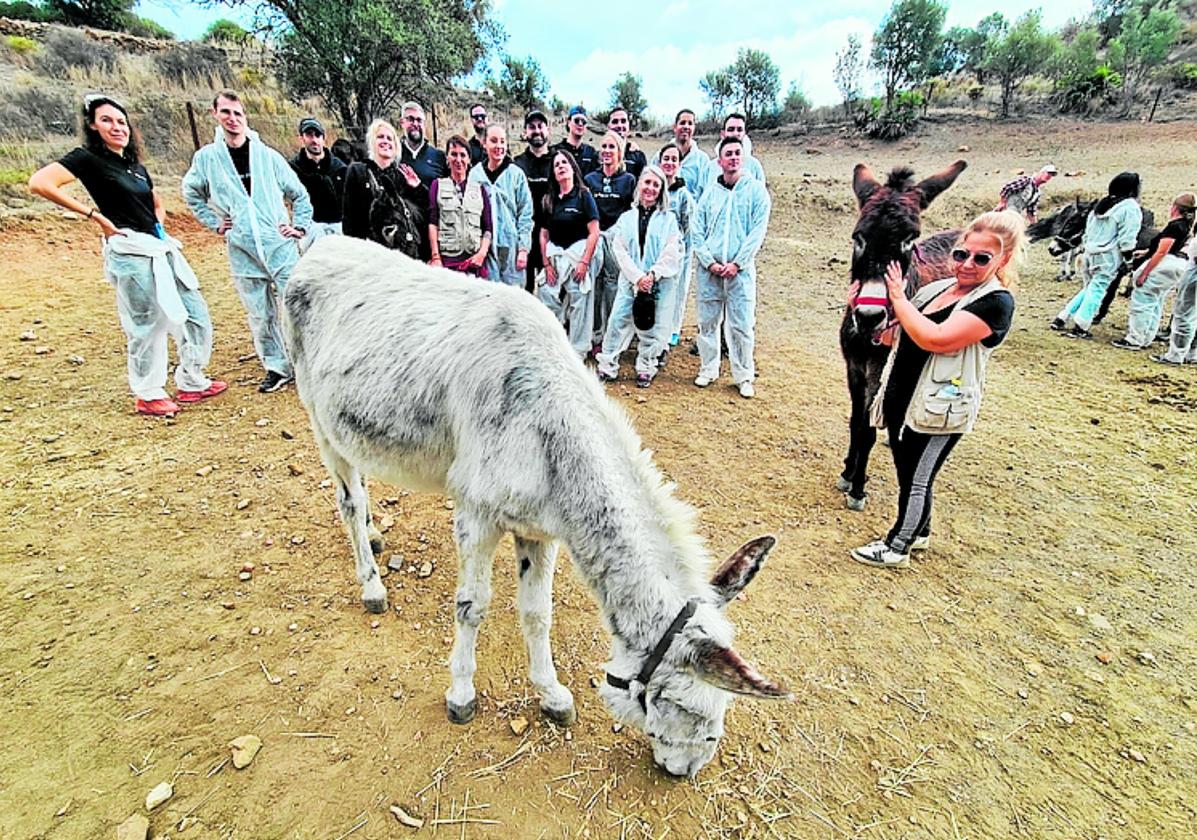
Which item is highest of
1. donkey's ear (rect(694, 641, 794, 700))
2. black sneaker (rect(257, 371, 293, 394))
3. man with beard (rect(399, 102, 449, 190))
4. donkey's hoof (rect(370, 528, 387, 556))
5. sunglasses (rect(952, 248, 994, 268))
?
man with beard (rect(399, 102, 449, 190))

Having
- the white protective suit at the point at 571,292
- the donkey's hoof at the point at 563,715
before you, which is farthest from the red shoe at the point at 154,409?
the donkey's hoof at the point at 563,715

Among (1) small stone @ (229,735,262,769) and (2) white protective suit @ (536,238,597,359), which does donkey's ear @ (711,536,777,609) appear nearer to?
(1) small stone @ (229,735,262,769)

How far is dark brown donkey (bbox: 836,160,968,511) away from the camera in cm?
377

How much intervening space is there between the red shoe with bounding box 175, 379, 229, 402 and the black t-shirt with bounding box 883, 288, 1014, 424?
633cm

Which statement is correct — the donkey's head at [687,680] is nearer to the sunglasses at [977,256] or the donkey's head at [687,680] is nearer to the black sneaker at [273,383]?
the sunglasses at [977,256]

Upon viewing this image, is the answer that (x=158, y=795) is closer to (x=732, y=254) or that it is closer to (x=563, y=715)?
(x=563, y=715)

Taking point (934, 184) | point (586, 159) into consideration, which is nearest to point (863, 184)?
point (934, 184)

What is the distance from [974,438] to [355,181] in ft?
21.8

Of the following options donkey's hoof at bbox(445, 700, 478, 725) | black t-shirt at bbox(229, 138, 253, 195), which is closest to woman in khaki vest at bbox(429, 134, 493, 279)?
black t-shirt at bbox(229, 138, 253, 195)

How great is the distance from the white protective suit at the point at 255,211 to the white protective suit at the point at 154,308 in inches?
17.9

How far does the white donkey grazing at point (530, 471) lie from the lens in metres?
1.99

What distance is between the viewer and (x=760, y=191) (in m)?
5.71

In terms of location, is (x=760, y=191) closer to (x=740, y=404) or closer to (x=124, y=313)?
(x=740, y=404)

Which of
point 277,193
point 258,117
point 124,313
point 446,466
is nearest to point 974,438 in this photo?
point 446,466
